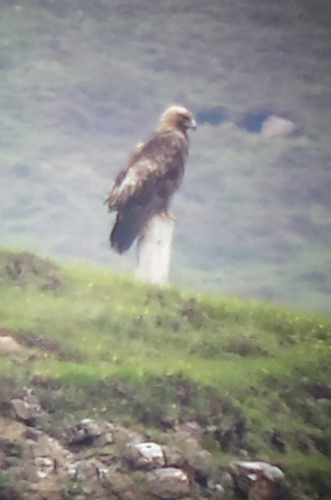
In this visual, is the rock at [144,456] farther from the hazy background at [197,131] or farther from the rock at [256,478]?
the hazy background at [197,131]

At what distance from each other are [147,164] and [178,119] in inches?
10.6

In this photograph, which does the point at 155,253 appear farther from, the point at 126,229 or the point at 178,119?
the point at 178,119

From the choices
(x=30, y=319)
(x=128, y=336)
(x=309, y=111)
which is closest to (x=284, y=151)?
(x=309, y=111)

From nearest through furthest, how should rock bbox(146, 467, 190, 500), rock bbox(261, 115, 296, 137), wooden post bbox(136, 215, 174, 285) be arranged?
1. rock bbox(146, 467, 190, 500)
2. wooden post bbox(136, 215, 174, 285)
3. rock bbox(261, 115, 296, 137)

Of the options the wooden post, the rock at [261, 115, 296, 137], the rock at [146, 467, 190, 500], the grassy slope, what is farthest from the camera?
the rock at [261, 115, 296, 137]

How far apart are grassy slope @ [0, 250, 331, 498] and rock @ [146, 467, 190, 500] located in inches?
7.4

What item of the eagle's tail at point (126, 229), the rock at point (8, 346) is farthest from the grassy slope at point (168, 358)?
the eagle's tail at point (126, 229)

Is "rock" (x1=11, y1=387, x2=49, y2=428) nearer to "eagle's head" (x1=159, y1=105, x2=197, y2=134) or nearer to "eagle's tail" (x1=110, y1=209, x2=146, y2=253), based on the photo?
"eagle's tail" (x1=110, y1=209, x2=146, y2=253)

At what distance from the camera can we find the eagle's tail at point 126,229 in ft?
11.9

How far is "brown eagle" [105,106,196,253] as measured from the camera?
362 centimetres

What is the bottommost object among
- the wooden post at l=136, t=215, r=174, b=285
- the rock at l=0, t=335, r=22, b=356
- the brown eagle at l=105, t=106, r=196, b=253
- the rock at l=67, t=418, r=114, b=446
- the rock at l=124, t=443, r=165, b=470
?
the rock at l=124, t=443, r=165, b=470

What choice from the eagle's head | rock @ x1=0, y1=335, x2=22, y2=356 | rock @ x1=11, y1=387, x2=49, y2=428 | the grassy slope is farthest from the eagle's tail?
rock @ x1=11, y1=387, x2=49, y2=428

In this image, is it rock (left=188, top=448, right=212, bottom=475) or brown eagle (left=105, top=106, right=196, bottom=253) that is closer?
rock (left=188, top=448, right=212, bottom=475)

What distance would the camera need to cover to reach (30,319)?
11.2 ft
